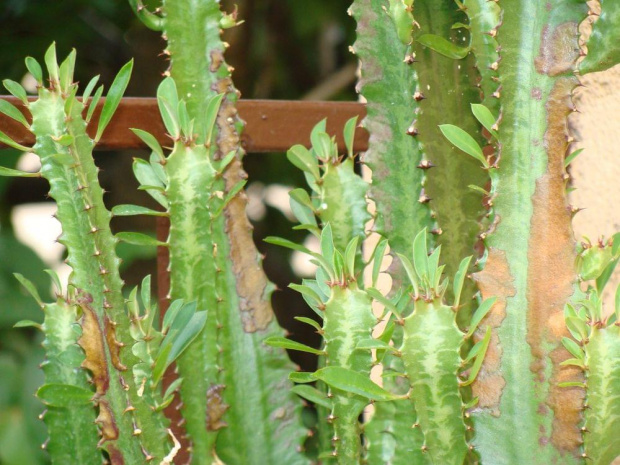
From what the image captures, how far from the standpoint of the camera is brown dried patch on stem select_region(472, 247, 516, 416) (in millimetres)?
652

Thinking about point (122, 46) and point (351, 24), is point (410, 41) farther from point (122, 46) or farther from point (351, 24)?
point (122, 46)

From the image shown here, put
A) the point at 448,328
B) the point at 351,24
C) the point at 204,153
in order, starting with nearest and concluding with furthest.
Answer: the point at 448,328
the point at 204,153
the point at 351,24

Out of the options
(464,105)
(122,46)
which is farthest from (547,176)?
(122,46)

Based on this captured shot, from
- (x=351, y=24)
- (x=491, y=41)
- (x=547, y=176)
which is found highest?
(x=351, y=24)

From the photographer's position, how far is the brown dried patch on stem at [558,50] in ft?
2.20

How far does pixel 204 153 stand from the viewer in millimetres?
694

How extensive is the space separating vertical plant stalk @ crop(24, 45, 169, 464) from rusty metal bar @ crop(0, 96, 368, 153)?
0.23m

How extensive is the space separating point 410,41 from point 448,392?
0.31 metres

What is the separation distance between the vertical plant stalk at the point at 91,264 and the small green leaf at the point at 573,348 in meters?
0.34

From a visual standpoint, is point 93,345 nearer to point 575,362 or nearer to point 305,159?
point 305,159

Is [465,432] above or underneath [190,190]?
underneath

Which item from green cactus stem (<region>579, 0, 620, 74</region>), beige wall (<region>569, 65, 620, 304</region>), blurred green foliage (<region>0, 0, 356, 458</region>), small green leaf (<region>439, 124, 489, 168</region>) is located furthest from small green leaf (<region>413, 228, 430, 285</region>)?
blurred green foliage (<region>0, 0, 356, 458</region>)

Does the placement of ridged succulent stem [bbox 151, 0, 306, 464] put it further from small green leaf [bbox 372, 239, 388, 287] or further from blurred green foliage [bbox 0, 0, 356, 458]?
blurred green foliage [bbox 0, 0, 356, 458]

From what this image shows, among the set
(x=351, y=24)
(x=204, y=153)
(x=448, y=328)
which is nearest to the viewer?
(x=448, y=328)
